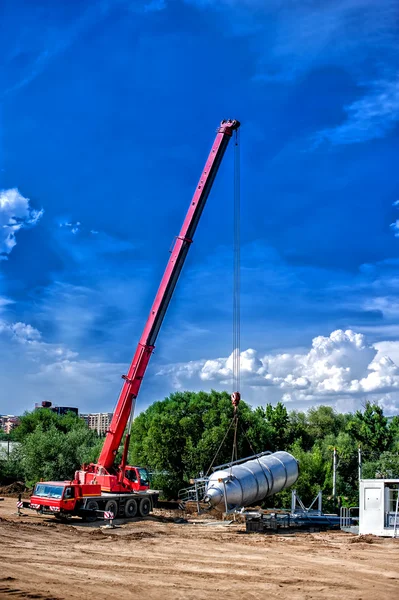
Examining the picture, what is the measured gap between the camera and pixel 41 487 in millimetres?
30266

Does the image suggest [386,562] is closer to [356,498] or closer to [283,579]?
[283,579]

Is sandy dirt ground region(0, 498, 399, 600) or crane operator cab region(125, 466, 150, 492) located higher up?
crane operator cab region(125, 466, 150, 492)

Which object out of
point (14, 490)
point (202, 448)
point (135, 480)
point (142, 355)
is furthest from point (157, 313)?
point (14, 490)

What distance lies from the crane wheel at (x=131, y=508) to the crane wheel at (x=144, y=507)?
0.46m

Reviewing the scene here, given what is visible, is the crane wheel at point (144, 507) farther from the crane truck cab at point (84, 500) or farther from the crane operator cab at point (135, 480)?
the crane operator cab at point (135, 480)

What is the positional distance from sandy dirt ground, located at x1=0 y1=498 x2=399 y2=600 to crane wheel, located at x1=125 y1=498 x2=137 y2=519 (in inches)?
68.6

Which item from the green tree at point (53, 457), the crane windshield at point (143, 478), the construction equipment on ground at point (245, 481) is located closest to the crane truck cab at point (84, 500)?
the crane windshield at point (143, 478)

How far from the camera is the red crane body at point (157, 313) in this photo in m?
32.2

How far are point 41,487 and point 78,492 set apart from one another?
189cm

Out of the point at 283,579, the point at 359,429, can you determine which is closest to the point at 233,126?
the point at 283,579

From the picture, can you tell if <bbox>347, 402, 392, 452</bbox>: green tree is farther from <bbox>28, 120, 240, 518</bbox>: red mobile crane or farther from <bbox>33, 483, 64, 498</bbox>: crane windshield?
<bbox>33, 483, 64, 498</bbox>: crane windshield

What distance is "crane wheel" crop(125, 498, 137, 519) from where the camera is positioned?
32.2 metres

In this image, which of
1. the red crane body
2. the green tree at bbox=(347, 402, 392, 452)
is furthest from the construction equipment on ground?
the green tree at bbox=(347, 402, 392, 452)

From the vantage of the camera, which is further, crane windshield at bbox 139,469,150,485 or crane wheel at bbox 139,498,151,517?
crane windshield at bbox 139,469,150,485
